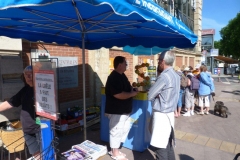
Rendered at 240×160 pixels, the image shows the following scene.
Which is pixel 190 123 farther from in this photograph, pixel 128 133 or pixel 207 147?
pixel 128 133

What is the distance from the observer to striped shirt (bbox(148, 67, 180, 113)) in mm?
2354

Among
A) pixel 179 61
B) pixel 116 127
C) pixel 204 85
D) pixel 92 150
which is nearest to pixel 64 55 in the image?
pixel 116 127

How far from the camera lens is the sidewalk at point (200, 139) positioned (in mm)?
3500

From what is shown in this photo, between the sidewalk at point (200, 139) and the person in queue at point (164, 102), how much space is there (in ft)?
3.07

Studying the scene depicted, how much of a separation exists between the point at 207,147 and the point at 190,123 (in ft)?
5.42

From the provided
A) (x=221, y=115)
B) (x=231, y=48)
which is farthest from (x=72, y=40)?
(x=231, y=48)

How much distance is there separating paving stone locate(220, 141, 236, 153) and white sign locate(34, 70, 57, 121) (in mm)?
3490

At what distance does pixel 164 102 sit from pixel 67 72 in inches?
138

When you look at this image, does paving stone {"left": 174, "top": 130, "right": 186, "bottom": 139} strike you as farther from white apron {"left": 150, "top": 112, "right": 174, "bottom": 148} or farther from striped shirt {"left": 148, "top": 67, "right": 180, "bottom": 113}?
striped shirt {"left": 148, "top": 67, "right": 180, "bottom": 113}

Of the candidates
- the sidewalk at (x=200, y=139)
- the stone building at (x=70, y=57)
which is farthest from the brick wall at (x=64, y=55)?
the sidewalk at (x=200, y=139)

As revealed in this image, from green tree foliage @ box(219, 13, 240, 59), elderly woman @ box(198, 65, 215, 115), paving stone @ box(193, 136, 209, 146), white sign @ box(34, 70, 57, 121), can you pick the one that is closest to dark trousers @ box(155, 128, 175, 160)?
white sign @ box(34, 70, 57, 121)

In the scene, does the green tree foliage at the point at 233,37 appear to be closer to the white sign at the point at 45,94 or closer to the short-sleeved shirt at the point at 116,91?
the short-sleeved shirt at the point at 116,91

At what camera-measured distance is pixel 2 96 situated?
11.9 feet

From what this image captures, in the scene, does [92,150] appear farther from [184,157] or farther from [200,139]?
[200,139]
